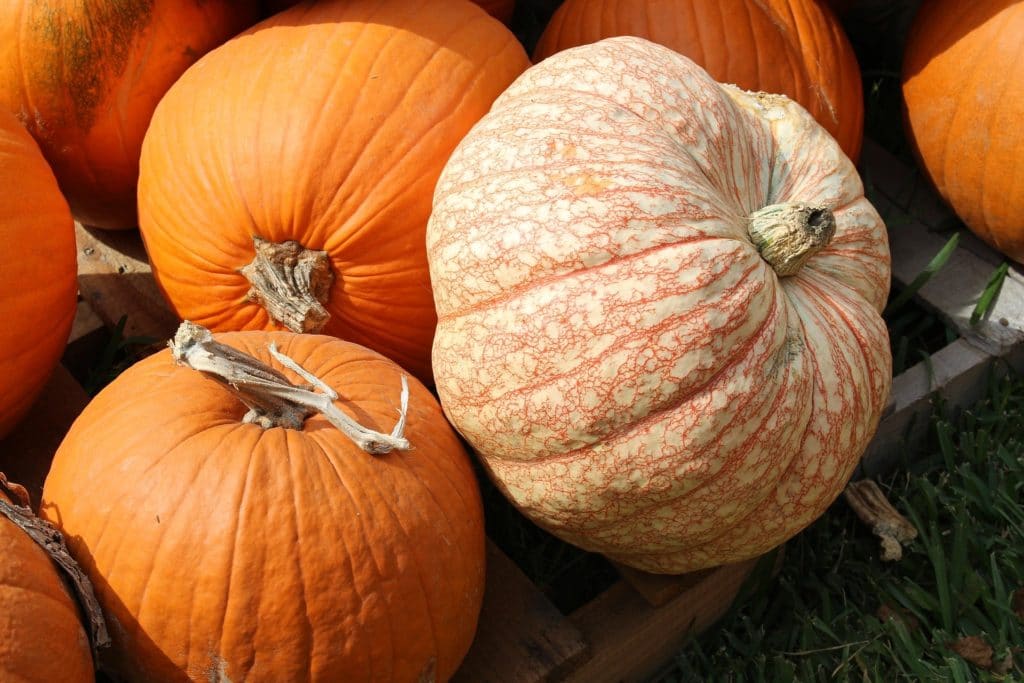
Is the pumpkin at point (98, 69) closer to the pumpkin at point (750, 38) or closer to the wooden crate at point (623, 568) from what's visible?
the wooden crate at point (623, 568)

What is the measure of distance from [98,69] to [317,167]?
71 centimetres

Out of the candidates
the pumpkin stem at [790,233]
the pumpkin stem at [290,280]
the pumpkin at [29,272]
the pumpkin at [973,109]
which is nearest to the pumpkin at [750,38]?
the pumpkin at [973,109]

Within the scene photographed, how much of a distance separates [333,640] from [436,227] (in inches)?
31.8

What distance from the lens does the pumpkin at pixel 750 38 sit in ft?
8.89

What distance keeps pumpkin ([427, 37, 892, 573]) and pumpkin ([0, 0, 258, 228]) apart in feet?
3.05

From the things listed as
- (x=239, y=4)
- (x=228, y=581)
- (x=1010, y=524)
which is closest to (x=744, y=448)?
(x=228, y=581)

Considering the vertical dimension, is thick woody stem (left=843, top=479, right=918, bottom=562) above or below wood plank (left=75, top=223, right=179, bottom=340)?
below

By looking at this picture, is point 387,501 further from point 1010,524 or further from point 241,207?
point 1010,524

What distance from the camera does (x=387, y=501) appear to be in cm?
181

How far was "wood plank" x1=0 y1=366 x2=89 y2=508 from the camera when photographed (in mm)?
2299

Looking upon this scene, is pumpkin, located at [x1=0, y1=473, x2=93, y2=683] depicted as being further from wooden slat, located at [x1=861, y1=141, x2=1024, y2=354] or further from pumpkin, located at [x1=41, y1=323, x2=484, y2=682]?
wooden slat, located at [x1=861, y1=141, x2=1024, y2=354]

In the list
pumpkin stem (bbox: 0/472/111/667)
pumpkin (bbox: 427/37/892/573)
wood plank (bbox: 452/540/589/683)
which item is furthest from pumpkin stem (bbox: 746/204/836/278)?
pumpkin stem (bbox: 0/472/111/667)

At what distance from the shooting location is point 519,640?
2.10m

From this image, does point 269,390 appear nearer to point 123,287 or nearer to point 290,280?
point 290,280
